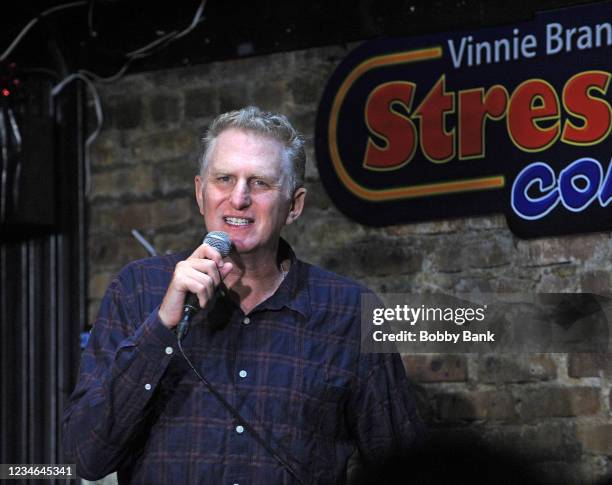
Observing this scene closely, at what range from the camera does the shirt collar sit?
252 centimetres

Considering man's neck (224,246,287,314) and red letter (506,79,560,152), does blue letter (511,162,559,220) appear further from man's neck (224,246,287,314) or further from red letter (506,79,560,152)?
man's neck (224,246,287,314)

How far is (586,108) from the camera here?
10.6 ft

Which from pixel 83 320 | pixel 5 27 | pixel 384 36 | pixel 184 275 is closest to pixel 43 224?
pixel 83 320

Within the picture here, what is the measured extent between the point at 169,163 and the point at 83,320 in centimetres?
67

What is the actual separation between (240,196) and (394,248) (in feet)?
3.99

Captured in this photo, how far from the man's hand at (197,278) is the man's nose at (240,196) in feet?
0.84

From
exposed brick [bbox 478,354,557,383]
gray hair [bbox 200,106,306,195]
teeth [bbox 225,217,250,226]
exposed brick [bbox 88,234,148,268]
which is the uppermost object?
gray hair [bbox 200,106,306,195]

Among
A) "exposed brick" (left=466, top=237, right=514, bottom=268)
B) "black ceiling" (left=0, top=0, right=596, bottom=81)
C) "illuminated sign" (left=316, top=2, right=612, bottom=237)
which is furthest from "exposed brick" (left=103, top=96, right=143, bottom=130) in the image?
"exposed brick" (left=466, top=237, right=514, bottom=268)

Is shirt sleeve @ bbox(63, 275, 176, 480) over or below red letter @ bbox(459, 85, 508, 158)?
below

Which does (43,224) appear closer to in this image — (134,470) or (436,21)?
(436,21)

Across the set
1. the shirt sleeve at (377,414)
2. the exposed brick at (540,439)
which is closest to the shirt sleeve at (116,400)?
the shirt sleeve at (377,414)

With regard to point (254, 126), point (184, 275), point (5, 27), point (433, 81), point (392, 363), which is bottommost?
point (392, 363)

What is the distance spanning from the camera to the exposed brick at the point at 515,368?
326cm

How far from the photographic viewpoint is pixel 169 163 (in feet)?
13.1
